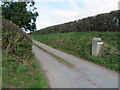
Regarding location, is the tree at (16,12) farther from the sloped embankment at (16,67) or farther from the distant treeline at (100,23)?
the sloped embankment at (16,67)

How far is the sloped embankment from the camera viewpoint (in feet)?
8.87

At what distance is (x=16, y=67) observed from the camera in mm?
3439

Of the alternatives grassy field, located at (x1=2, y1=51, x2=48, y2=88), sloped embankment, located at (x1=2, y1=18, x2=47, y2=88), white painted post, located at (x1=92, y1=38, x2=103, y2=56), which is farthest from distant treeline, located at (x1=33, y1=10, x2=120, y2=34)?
grassy field, located at (x1=2, y1=51, x2=48, y2=88)

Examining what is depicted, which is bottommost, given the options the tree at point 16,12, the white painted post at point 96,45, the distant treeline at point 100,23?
the white painted post at point 96,45

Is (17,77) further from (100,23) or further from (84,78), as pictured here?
(100,23)

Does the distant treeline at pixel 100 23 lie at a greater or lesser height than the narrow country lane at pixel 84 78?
greater

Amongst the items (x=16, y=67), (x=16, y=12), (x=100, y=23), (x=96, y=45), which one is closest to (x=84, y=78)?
(x=96, y=45)

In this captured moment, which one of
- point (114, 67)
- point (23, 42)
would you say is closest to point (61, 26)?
point (23, 42)

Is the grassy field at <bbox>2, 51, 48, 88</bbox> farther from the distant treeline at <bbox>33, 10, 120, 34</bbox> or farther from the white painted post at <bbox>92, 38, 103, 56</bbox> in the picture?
the distant treeline at <bbox>33, 10, 120, 34</bbox>

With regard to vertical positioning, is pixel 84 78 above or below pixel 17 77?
below

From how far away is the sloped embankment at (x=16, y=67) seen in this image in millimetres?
2703

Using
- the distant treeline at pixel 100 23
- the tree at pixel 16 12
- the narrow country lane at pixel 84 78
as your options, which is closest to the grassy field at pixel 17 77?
the narrow country lane at pixel 84 78

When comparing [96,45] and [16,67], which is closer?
[16,67]

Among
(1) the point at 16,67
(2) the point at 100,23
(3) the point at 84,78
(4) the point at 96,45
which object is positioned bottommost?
(3) the point at 84,78
